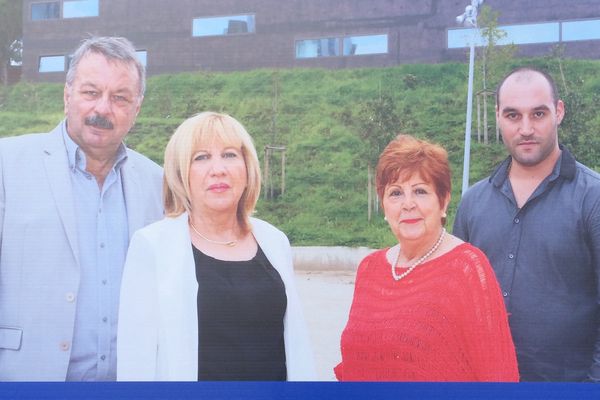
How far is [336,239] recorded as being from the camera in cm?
236

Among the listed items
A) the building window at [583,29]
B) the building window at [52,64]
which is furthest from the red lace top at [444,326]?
the building window at [52,64]

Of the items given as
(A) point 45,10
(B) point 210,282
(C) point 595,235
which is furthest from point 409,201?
(A) point 45,10

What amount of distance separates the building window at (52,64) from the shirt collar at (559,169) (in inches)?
58.9

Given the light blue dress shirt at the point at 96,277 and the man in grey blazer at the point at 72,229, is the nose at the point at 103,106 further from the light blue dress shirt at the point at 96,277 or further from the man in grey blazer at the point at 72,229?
the light blue dress shirt at the point at 96,277

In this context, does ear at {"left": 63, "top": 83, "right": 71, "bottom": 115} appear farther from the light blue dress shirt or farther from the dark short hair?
the dark short hair

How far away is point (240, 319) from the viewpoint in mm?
2096

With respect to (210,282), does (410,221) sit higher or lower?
higher

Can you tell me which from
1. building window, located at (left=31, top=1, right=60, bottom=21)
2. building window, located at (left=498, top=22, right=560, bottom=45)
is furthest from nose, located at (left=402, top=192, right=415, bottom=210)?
building window, located at (left=31, top=1, right=60, bottom=21)

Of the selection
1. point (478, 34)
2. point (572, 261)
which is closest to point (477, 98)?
point (478, 34)

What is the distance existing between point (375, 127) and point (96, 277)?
3.44 ft

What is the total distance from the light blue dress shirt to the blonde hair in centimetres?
18

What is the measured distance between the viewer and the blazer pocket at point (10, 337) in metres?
2.16

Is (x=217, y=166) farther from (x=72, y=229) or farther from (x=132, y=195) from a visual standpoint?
(x=72, y=229)

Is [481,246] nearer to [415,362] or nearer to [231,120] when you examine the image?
[415,362]
